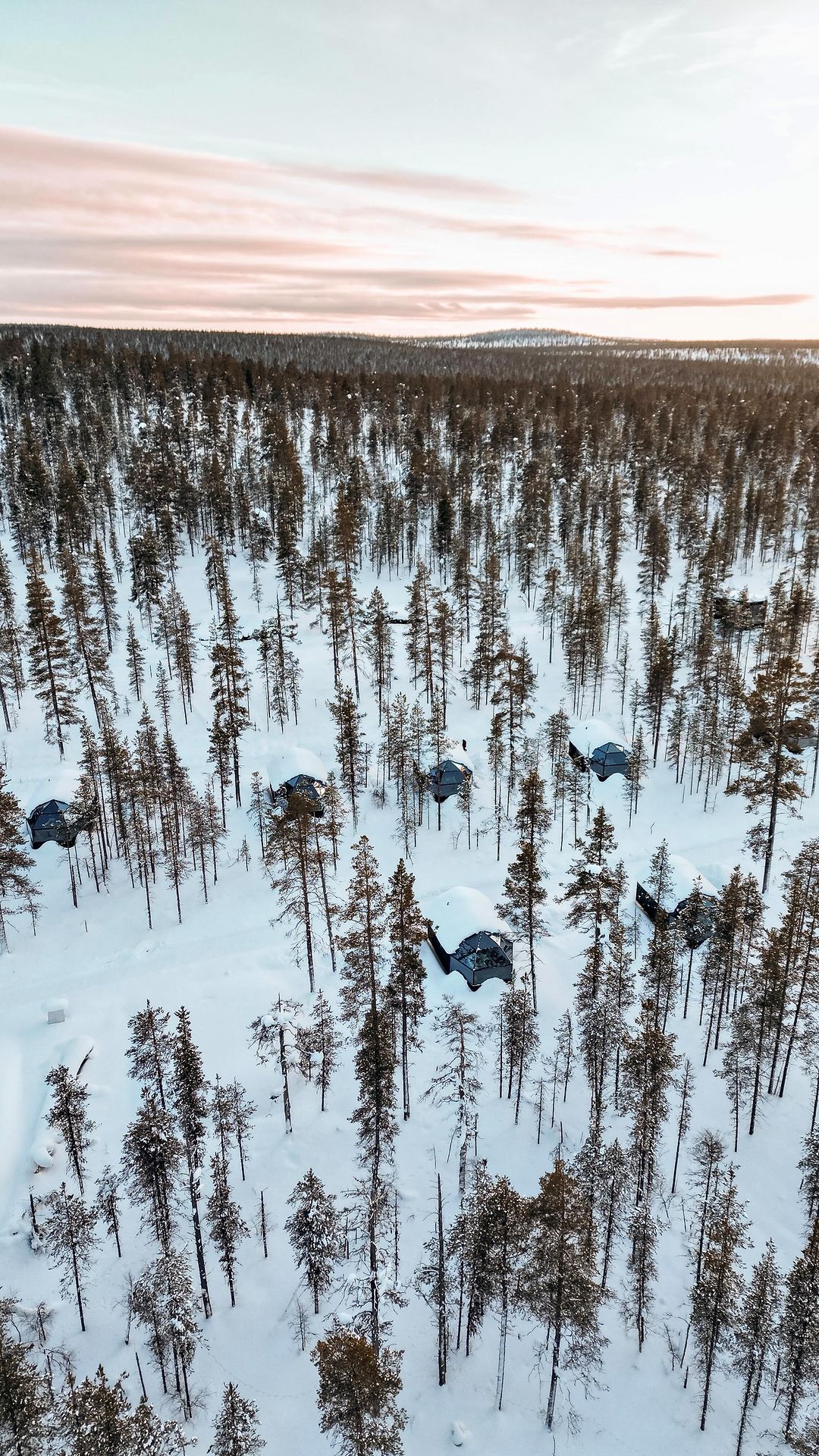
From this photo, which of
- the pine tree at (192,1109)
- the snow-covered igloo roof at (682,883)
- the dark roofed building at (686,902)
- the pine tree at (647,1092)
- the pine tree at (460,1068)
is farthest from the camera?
the snow-covered igloo roof at (682,883)

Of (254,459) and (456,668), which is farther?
(254,459)

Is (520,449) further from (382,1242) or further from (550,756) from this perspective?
(382,1242)

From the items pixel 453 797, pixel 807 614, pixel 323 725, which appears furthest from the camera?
pixel 807 614

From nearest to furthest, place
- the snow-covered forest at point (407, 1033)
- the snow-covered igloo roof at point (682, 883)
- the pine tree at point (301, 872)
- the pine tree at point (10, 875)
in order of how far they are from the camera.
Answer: the snow-covered forest at point (407, 1033) < the pine tree at point (301, 872) < the snow-covered igloo roof at point (682, 883) < the pine tree at point (10, 875)

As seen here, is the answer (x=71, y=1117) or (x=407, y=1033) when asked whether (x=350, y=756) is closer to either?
(x=407, y=1033)

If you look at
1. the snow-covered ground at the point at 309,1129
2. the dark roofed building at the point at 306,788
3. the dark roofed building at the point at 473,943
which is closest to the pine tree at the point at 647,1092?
the snow-covered ground at the point at 309,1129

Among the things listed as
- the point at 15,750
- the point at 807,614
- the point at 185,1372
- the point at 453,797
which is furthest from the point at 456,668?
the point at 185,1372

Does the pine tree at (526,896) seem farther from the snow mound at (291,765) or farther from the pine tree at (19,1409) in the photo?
the pine tree at (19,1409)

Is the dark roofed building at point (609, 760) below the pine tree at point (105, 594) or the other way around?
below
